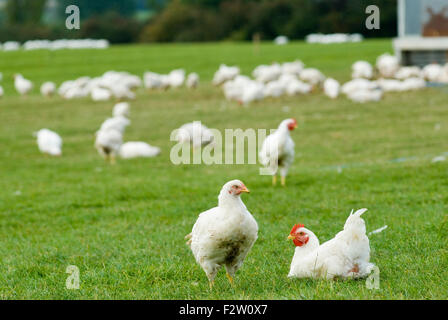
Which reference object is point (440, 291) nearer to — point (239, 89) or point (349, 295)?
point (349, 295)

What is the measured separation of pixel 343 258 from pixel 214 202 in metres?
4.12

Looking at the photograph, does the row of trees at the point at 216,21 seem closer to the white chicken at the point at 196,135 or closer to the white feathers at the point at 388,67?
the white feathers at the point at 388,67

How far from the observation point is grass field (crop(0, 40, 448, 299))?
6.02 meters

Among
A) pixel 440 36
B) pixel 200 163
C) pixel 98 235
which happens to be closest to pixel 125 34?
pixel 440 36

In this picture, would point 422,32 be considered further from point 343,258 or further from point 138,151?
point 343,258

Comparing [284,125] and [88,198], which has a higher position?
[284,125]

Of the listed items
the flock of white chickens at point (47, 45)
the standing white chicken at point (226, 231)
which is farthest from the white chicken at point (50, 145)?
the flock of white chickens at point (47, 45)

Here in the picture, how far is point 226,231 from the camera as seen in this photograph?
542cm

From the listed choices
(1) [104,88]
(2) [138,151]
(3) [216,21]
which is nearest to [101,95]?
(1) [104,88]

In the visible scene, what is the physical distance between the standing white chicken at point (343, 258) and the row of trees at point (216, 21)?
68.0 metres

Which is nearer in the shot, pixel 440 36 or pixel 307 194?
pixel 307 194

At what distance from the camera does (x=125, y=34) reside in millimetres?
89125

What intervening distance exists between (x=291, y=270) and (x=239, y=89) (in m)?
18.0
